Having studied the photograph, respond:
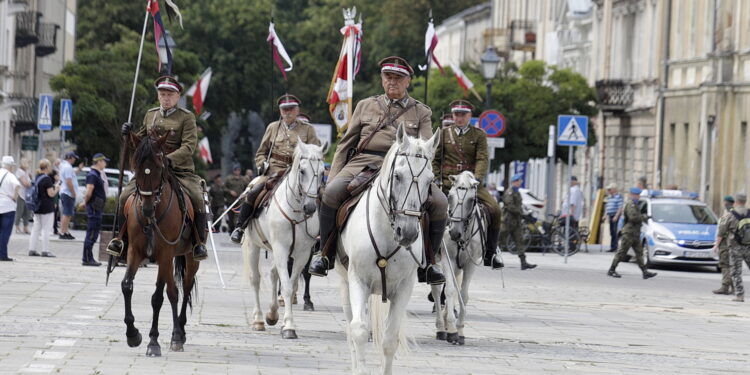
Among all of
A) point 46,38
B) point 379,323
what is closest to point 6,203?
point 379,323

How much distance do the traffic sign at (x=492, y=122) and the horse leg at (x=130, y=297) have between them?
26266 mm

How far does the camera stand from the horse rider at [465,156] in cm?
1919

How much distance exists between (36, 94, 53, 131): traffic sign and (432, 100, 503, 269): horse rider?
24787 mm

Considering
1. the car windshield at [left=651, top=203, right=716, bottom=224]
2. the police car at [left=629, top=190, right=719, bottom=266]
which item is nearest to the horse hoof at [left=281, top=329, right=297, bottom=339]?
the police car at [left=629, top=190, right=719, bottom=266]

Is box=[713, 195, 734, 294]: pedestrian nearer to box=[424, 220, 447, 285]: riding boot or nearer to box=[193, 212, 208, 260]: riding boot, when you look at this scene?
box=[193, 212, 208, 260]: riding boot

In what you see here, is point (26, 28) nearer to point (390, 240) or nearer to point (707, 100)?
point (707, 100)

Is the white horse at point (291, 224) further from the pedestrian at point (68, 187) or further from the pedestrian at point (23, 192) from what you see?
the pedestrian at point (23, 192)

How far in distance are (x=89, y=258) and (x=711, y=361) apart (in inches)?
614

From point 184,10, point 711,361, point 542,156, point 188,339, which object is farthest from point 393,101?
point 184,10

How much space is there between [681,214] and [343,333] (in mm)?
23184

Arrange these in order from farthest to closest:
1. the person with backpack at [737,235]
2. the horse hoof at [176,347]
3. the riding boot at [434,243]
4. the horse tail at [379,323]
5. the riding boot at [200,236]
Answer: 1. the person with backpack at [737,235]
2. the riding boot at [200,236]
3. the horse hoof at [176,347]
4. the riding boot at [434,243]
5. the horse tail at [379,323]

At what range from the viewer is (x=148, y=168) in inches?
588

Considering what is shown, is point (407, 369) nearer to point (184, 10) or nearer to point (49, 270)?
point (49, 270)

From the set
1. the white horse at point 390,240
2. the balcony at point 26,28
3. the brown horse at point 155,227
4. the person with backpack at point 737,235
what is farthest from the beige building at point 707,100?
the white horse at point 390,240
